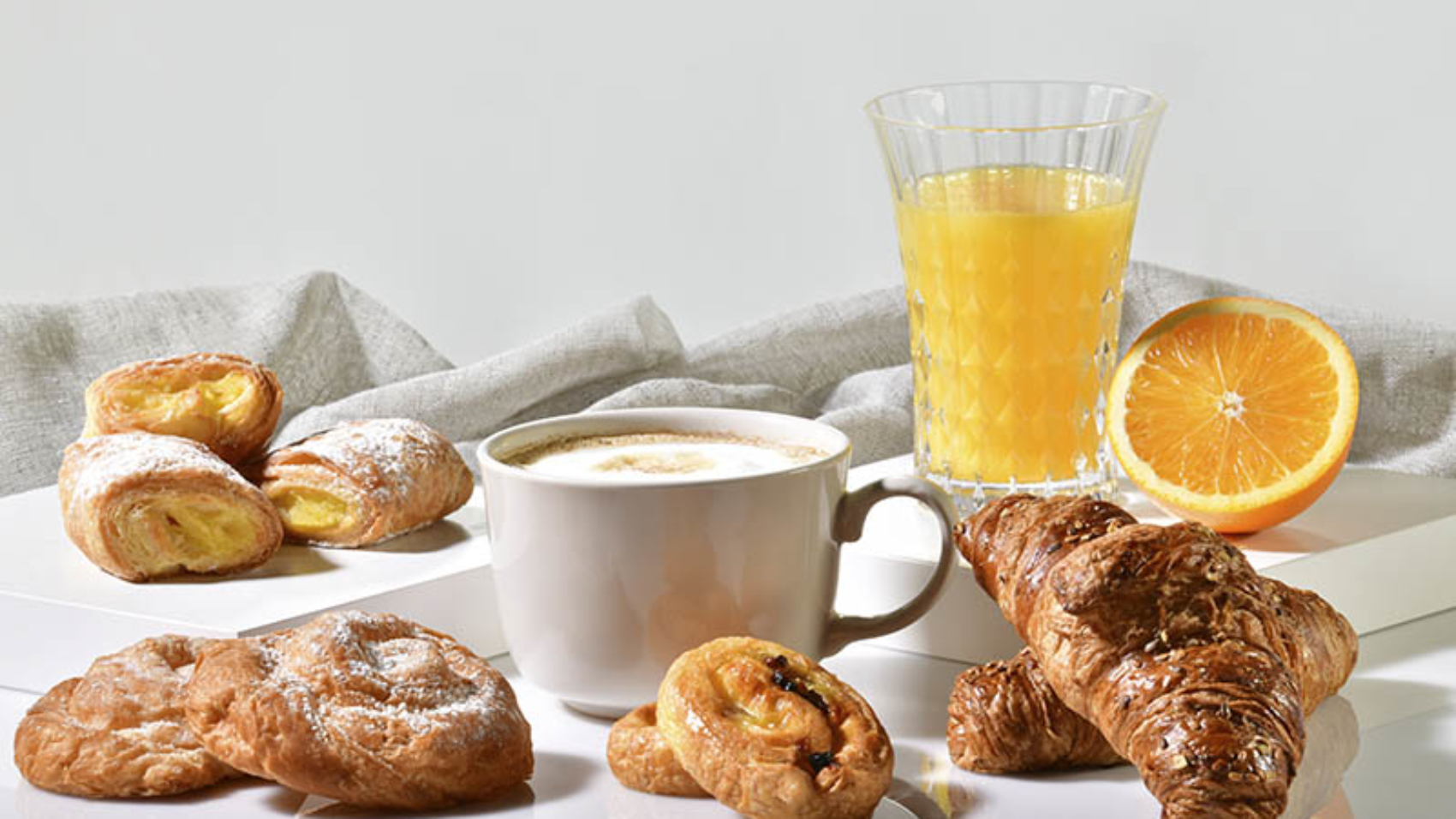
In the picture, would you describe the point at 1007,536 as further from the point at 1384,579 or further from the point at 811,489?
the point at 1384,579

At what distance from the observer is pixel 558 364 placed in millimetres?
2738

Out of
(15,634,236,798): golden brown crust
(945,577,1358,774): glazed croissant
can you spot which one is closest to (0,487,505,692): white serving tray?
(15,634,236,798): golden brown crust

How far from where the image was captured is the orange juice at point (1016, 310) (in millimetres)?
1854

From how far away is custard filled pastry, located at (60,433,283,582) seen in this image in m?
1.71

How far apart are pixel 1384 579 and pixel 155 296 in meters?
2.04

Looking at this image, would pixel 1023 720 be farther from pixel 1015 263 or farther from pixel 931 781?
pixel 1015 263

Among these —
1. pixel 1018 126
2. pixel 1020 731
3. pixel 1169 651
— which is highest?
pixel 1018 126

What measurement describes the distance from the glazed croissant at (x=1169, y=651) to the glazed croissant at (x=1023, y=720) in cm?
3

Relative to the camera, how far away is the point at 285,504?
1.88 metres

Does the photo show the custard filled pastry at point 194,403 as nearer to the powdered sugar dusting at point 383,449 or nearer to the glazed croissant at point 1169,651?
the powdered sugar dusting at point 383,449

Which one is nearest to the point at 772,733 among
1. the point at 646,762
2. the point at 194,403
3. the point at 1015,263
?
the point at 646,762

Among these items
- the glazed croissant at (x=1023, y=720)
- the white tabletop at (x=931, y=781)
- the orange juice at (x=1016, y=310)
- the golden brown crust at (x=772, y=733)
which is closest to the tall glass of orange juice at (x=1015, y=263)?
the orange juice at (x=1016, y=310)

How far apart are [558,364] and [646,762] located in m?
1.41

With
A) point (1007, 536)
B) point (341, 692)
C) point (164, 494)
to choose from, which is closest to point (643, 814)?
point (341, 692)
